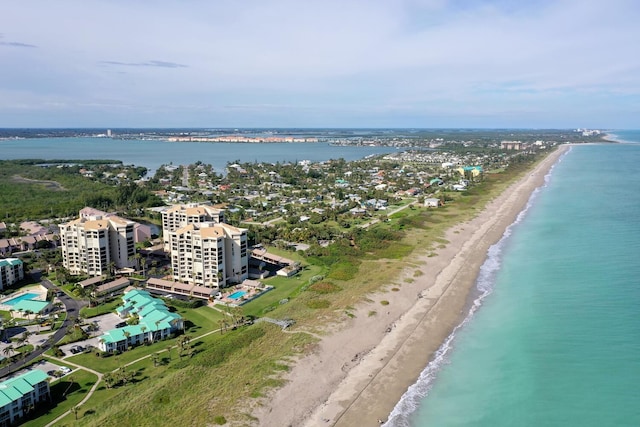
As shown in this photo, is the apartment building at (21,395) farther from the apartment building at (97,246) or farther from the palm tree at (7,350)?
the apartment building at (97,246)

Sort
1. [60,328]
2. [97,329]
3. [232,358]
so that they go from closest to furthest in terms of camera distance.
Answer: [232,358] < [97,329] < [60,328]

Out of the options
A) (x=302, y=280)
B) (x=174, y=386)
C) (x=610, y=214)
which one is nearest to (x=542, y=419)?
(x=174, y=386)

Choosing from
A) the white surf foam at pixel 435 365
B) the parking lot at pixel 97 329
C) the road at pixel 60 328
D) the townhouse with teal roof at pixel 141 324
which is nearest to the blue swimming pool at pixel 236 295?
the townhouse with teal roof at pixel 141 324

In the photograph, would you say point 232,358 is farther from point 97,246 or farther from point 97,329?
point 97,246

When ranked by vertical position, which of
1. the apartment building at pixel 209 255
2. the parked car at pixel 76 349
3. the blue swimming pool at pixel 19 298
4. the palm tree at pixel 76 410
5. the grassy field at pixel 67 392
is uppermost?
the apartment building at pixel 209 255

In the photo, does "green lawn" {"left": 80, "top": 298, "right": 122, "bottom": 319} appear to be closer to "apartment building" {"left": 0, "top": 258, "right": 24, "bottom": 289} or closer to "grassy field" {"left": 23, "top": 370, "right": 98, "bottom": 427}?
"grassy field" {"left": 23, "top": 370, "right": 98, "bottom": 427}

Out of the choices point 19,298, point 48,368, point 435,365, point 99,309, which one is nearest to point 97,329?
point 99,309
